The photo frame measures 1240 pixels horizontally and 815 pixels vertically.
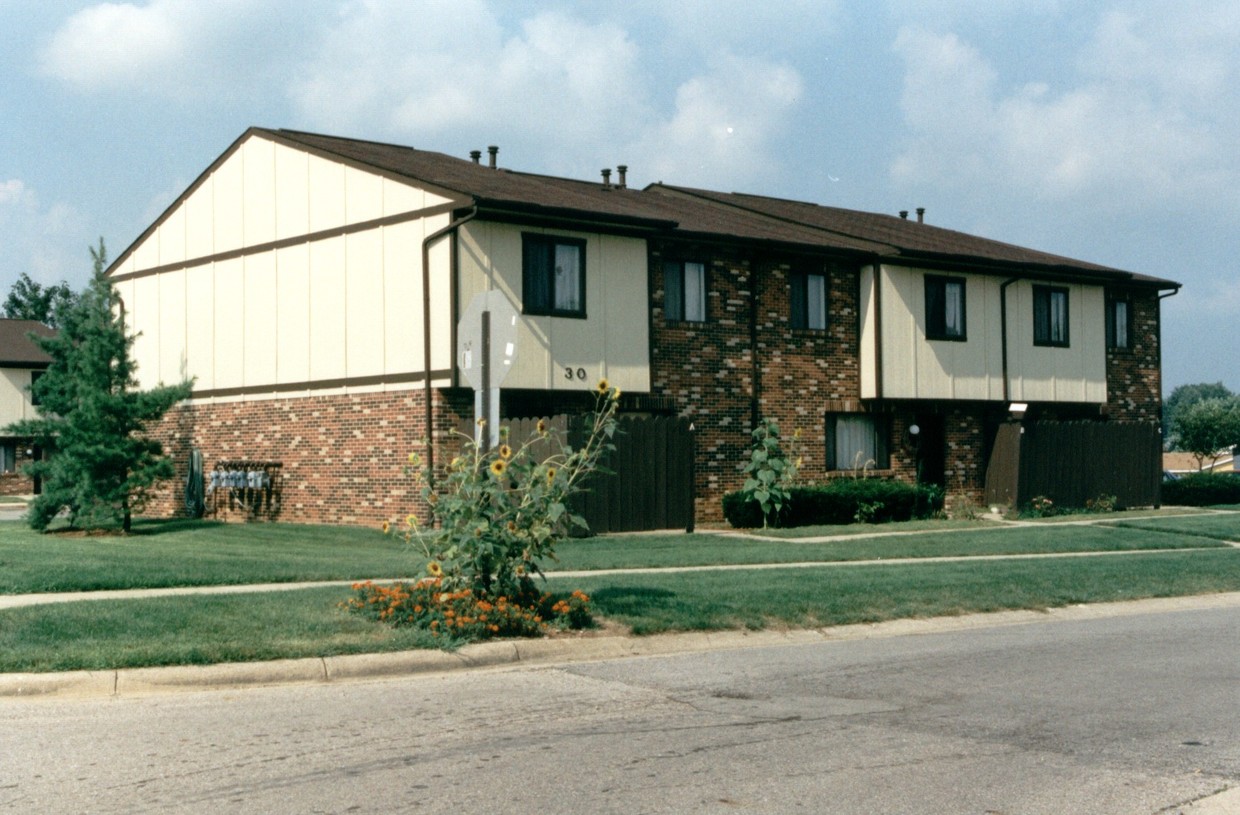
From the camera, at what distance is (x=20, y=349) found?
55156mm

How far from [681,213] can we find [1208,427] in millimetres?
34664

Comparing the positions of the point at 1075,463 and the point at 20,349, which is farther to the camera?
the point at 20,349

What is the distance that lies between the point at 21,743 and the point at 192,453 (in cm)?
2274

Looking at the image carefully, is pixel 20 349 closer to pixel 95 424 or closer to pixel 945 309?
pixel 95 424

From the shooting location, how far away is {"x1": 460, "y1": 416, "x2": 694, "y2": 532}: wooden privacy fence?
2328 cm

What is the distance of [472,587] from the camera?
1186 centimetres

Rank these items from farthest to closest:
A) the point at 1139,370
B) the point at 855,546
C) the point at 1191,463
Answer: the point at 1191,463 < the point at 1139,370 < the point at 855,546

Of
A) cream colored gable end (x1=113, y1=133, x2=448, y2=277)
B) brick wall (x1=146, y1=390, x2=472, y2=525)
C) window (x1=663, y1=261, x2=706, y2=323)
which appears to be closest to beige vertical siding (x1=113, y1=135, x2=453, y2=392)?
cream colored gable end (x1=113, y1=133, x2=448, y2=277)

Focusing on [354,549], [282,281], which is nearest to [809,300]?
[282,281]

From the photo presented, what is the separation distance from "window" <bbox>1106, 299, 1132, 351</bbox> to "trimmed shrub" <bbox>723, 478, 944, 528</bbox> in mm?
9843

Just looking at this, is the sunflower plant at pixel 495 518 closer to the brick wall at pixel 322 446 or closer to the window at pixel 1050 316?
the brick wall at pixel 322 446

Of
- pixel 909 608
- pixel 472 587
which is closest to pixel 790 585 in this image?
pixel 909 608

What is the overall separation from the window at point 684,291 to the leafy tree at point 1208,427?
34.9m

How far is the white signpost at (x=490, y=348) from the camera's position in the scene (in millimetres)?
11883
